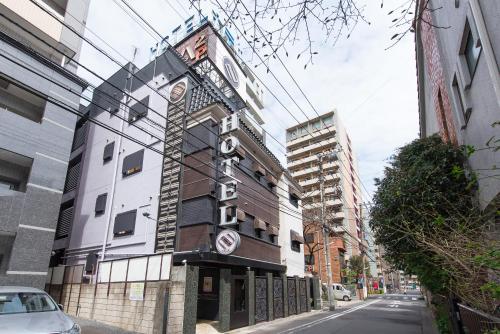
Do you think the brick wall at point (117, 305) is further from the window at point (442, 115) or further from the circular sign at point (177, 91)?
the window at point (442, 115)

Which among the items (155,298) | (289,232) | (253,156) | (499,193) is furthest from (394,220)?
(289,232)

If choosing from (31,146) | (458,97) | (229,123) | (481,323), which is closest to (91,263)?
(31,146)

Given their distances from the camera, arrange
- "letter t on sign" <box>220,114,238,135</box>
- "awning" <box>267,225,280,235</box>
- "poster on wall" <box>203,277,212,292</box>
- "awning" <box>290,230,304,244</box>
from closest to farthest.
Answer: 1. "poster on wall" <box>203,277,212,292</box>
2. "letter t on sign" <box>220,114,238,135</box>
3. "awning" <box>267,225,280,235</box>
4. "awning" <box>290,230,304,244</box>

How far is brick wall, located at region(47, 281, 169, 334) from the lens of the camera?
11812mm

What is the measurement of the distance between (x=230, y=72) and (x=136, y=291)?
23.3 metres

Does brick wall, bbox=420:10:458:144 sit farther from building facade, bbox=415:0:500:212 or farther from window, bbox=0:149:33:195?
window, bbox=0:149:33:195

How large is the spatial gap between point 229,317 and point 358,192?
231 feet

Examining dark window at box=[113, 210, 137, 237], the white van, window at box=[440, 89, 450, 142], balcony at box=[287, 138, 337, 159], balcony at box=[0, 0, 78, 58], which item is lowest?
the white van

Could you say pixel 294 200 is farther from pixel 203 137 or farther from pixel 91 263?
pixel 91 263

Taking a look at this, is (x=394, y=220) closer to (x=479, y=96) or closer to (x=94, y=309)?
(x=479, y=96)

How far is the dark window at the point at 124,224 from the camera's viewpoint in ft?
58.9

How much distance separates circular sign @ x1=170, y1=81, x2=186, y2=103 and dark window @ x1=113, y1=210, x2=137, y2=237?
754 centimetres

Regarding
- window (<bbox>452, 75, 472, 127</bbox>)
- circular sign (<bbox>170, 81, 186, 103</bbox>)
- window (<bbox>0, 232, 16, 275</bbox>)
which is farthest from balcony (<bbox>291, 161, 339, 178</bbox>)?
window (<bbox>0, 232, 16, 275</bbox>)

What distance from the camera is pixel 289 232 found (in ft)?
83.9
